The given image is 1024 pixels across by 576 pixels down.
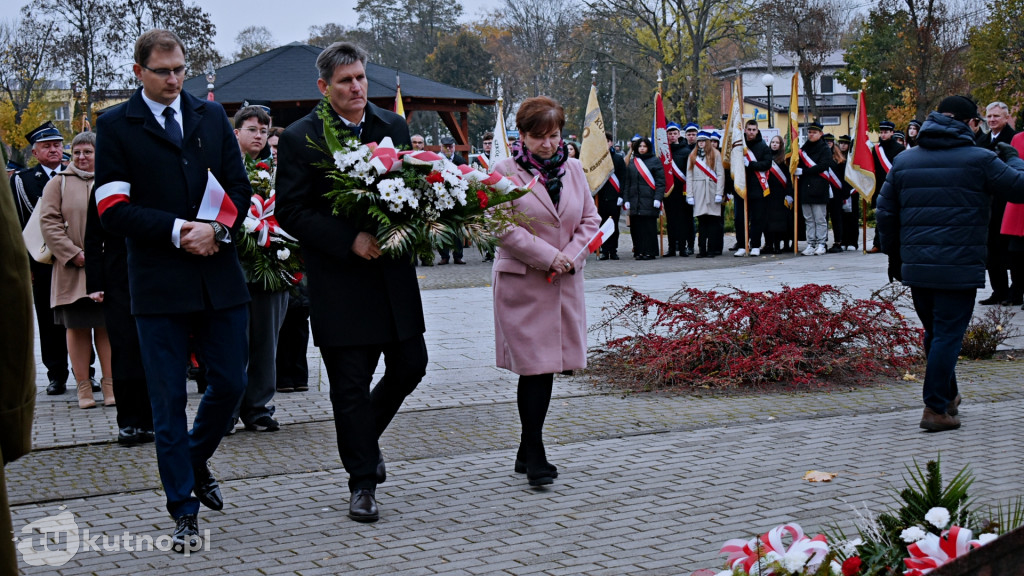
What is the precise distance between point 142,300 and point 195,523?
1.05m

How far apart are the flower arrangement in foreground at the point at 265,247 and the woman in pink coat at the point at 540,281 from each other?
201 cm

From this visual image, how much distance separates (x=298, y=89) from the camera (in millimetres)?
26578

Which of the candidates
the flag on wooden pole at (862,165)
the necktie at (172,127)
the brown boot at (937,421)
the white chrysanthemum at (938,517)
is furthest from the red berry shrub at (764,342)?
the flag on wooden pole at (862,165)

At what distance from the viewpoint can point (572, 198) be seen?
591 cm

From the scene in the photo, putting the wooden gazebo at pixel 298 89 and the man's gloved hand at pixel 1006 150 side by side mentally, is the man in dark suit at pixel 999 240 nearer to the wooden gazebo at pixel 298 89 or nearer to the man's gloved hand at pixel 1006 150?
the man's gloved hand at pixel 1006 150

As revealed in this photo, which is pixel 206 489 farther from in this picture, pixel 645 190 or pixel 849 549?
pixel 645 190

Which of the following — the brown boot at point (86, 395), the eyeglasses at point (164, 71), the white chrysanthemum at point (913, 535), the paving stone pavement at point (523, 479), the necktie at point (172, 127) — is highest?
the eyeglasses at point (164, 71)

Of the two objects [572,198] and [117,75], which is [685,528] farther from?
[117,75]

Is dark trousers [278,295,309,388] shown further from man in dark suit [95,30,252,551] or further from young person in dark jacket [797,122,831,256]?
young person in dark jacket [797,122,831,256]

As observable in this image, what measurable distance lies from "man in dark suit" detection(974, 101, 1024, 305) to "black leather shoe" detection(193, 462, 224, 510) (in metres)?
9.43

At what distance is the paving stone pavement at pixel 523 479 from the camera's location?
475cm

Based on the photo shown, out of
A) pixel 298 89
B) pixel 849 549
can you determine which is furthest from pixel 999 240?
pixel 298 89

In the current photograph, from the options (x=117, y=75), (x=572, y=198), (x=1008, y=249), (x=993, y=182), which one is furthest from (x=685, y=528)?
(x=117, y=75)

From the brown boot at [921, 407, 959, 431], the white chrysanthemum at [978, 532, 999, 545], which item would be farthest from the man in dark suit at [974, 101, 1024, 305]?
the white chrysanthemum at [978, 532, 999, 545]
